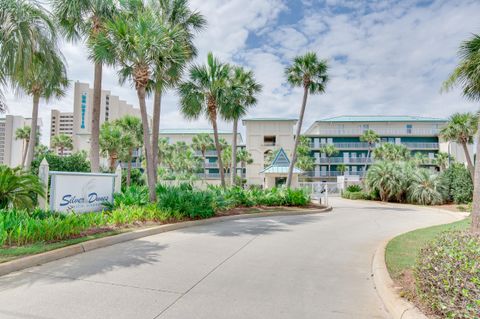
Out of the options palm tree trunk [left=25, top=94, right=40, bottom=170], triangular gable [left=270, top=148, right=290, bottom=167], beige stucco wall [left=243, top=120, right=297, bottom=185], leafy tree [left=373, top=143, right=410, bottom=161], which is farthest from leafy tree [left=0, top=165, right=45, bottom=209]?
leafy tree [left=373, top=143, right=410, bottom=161]

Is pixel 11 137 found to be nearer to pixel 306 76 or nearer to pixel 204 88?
pixel 204 88

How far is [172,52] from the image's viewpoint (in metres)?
11.4

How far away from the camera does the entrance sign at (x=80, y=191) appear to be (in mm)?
9182

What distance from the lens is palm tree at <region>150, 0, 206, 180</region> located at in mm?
11680

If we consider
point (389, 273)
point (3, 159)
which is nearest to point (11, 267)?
point (389, 273)

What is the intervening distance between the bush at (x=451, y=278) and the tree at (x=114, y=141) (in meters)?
26.7

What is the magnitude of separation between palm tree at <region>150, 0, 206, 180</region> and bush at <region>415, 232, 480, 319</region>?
10.6 metres

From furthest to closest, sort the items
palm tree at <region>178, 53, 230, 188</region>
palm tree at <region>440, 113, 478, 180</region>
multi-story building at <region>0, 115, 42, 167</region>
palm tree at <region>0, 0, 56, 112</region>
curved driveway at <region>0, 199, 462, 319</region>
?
multi-story building at <region>0, 115, 42, 167</region> → palm tree at <region>440, 113, 478, 180</region> → palm tree at <region>178, 53, 230, 188</region> → palm tree at <region>0, 0, 56, 112</region> → curved driveway at <region>0, 199, 462, 319</region>

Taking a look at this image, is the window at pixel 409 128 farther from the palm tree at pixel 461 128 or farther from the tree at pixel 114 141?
the tree at pixel 114 141

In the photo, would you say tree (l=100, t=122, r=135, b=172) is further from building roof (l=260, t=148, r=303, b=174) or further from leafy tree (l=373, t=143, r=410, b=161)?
leafy tree (l=373, t=143, r=410, b=161)

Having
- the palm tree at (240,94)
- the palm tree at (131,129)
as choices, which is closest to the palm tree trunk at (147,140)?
the palm tree at (240,94)

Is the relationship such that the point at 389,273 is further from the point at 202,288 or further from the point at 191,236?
the point at 191,236

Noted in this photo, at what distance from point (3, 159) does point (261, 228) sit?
8371cm

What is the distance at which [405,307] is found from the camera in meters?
3.72
